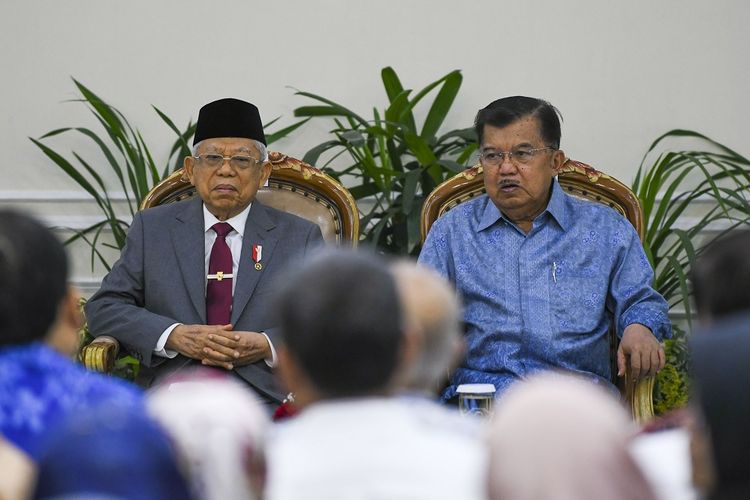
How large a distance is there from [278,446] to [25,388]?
0.33 m

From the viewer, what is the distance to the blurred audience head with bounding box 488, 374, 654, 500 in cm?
121

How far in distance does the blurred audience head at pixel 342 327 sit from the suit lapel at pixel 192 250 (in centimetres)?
191

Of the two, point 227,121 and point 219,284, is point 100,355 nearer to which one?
point 219,284

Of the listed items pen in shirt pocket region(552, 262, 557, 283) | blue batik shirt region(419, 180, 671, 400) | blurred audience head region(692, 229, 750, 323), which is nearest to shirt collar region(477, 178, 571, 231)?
blue batik shirt region(419, 180, 671, 400)

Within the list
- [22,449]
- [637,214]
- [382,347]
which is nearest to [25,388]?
[22,449]

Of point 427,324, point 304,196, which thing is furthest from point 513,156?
point 427,324

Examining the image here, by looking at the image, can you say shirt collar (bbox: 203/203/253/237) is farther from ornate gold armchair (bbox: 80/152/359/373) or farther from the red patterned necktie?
ornate gold armchair (bbox: 80/152/359/373)

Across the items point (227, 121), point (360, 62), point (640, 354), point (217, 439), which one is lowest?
point (640, 354)

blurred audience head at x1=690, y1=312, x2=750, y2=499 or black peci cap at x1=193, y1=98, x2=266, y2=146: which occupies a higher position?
black peci cap at x1=193, y1=98, x2=266, y2=146

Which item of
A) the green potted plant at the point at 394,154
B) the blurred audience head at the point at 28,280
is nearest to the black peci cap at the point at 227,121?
the green potted plant at the point at 394,154

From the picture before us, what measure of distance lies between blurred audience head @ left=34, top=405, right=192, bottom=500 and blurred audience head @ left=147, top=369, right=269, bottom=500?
0.35 ft

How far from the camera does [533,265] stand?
3180 millimetres

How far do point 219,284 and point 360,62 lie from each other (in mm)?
1315

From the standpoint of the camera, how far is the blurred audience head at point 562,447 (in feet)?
3.98
